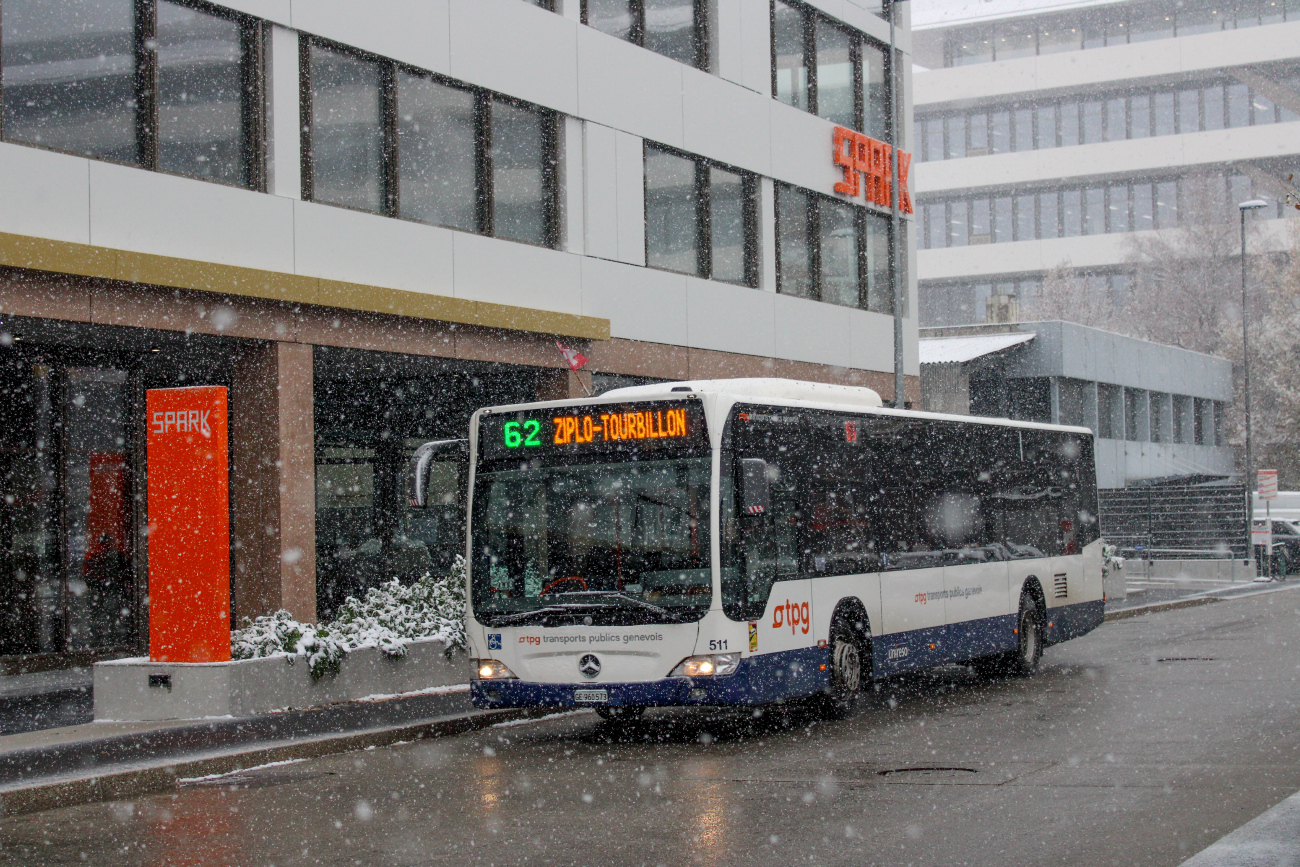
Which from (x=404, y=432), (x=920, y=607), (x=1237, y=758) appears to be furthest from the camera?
(x=404, y=432)

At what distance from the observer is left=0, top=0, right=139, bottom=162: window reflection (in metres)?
15.7

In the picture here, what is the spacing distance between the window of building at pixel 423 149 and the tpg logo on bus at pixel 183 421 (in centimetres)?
459

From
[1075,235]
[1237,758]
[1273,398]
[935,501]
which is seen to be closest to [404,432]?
[935,501]

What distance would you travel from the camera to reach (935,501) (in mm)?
16312

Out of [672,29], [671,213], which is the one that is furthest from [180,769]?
[672,29]

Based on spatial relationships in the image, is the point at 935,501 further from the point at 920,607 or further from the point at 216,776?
the point at 216,776

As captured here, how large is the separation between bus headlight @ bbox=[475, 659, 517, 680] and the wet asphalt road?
1.90ft

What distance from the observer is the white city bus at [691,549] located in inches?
495

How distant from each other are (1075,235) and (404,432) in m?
62.8

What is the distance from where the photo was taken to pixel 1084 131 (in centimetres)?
8156

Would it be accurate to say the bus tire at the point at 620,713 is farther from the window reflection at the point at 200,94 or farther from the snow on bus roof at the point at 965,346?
the snow on bus roof at the point at 965,346

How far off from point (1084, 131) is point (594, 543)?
243 feet

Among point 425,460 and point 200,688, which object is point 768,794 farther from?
point 200,688

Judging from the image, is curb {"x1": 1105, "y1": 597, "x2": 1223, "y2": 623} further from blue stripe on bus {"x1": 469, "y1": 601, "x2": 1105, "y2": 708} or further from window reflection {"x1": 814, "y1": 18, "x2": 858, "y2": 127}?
blue stripe on bus {"x1": 469, "y1": 601, "x2": 1105, "y2": 708}
